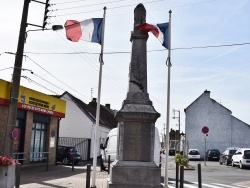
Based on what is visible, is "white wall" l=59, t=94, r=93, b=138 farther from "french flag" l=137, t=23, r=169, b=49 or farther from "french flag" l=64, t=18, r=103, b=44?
"french flag" l=137, t=23, r=169, b=49

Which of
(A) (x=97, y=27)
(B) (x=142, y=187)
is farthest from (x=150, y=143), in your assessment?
(A) (x=97, y=27)

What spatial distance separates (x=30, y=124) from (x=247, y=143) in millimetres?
35095

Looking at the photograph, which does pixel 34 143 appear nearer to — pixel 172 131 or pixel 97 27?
pixel 97 27

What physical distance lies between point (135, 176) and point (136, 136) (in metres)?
1.19

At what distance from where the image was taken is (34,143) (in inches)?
995

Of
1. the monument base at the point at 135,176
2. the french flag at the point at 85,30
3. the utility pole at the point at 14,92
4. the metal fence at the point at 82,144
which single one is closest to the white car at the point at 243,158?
the metal fence at the point at 82,144

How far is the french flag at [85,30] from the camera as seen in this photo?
48.3 ft

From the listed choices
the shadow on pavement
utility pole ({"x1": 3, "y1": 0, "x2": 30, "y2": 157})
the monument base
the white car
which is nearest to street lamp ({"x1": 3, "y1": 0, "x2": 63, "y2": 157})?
utility pole ({"x1": 3, "y1": 0, "x2": 30, "y2": 157})

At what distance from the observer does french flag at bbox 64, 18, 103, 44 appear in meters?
14.7

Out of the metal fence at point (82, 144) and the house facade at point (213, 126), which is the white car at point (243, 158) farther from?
the house facade at point (213, 126)

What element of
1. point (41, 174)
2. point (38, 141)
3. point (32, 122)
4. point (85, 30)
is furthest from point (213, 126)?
point (85, 30)

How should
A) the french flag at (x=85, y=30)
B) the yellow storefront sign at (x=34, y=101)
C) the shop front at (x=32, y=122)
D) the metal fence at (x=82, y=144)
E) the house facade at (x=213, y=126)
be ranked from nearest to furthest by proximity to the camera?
1. the french flag at (x=85, y=30)
2. the yellow storefront sign at (x=34, y=101)
3. the shop front at (x=32, y=122)
4. the metal fence at (x=82, y=144)
5. the house facade at (x=213, y=126)

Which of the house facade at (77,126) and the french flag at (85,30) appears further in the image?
the house facade at (77,126)

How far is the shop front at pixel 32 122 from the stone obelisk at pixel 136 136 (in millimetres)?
9948
